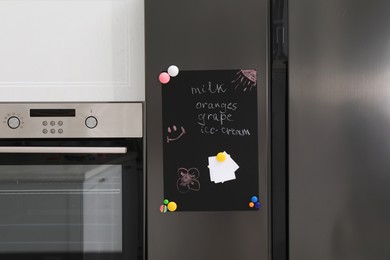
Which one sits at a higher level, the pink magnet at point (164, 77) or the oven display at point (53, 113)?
the pink magnet at point (164, 77)

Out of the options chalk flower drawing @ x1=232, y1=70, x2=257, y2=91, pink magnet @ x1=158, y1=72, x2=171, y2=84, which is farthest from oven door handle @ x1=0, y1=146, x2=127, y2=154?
chalk flower drawing @ x1=232, y1=70, x2=257, y2=91

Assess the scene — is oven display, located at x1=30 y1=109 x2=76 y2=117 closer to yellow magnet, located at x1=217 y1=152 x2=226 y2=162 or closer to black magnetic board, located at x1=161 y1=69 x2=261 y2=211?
black magnetic board, located at x1=161 y1=69 x2=261 y2=211

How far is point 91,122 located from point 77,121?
4cm

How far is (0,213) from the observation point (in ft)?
4.63

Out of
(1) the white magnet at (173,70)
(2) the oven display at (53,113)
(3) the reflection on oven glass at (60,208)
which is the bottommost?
(3) the reflection on oven glass at (60,208)

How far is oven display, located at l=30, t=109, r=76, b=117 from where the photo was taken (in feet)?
4.74

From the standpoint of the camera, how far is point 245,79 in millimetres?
1401

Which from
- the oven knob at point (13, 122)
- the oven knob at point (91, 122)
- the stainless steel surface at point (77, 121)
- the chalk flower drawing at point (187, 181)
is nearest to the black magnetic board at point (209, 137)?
the chalk flower drawing at point (187, 181)

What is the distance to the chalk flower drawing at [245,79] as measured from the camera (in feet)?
4.59

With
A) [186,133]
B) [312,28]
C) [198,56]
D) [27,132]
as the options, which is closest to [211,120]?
[186,133]

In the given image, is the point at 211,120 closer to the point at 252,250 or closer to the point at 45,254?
the point at 252,250

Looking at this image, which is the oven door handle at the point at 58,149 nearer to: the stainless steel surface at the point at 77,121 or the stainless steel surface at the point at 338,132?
the stainless steel surface at the point at 77,121

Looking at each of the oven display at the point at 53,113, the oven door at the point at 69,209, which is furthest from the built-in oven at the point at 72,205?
the oven display at the point at 53,113

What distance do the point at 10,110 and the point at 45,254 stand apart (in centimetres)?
47
